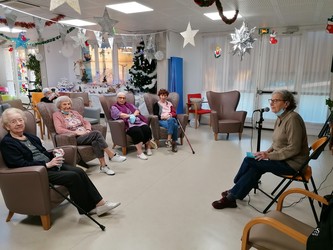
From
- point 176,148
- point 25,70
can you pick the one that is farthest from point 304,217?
point 25,70

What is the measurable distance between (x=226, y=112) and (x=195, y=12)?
7.06ft

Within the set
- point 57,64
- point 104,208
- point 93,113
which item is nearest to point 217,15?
point 93,113

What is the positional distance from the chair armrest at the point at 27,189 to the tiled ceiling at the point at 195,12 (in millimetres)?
2689

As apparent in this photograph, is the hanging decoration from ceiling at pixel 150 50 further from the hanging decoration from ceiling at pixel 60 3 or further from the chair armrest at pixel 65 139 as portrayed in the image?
the hanging decoration from ceiling at pixel 60 3

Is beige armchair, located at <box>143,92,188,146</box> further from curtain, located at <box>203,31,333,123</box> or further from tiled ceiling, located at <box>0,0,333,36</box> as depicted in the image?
curtain, located at <box>203,31,333,123</box>

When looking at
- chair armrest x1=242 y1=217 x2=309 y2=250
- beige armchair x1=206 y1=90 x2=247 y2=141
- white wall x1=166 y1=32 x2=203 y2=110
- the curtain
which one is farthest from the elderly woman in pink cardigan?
the curtain

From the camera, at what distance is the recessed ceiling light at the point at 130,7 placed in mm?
3803

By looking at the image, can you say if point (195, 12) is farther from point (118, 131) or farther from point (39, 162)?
point (39, 162)

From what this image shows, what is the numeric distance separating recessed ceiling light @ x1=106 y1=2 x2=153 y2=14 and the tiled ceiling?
141mm

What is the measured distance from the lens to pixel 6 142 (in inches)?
81.3

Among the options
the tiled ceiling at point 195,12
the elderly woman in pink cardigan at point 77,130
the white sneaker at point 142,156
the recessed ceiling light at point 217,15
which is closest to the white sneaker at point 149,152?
the white sneaker at point 142,156

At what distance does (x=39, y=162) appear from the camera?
85.0 inches

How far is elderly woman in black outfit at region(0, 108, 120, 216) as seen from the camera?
207cm

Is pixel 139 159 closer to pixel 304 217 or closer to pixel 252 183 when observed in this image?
pixel 252 183
